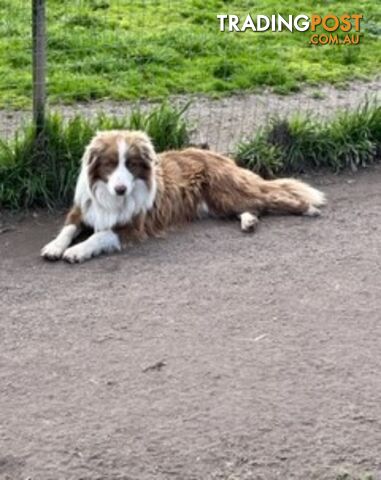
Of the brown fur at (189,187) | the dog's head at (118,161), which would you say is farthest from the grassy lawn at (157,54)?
the dog's head at (118,161)

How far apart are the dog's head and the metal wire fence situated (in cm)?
158

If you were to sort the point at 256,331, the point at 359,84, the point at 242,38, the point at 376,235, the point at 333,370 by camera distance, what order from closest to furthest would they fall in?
the point at 333,370 < the point at 256,331 < the point at 376,235 < the point at 359,84 < the point at 242,38

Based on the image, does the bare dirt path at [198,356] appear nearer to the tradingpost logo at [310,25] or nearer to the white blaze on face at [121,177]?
the white blaze on face at [121,177]

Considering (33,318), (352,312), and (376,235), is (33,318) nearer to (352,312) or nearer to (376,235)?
(352,312)

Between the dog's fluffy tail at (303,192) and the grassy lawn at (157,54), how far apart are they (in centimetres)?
216

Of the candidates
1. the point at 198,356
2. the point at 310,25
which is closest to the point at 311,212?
the point at 198,356

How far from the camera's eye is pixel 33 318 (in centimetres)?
570

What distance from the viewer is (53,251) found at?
21.3 feet

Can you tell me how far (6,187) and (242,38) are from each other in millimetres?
4566

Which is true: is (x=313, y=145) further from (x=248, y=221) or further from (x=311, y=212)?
(x=248, y=221)

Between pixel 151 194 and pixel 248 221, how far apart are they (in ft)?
2.39

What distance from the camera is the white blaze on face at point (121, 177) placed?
657cm

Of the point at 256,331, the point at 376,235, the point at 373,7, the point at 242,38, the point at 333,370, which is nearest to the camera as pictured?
the point at 333,370

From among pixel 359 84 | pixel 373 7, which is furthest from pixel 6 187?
pixel 373 7
